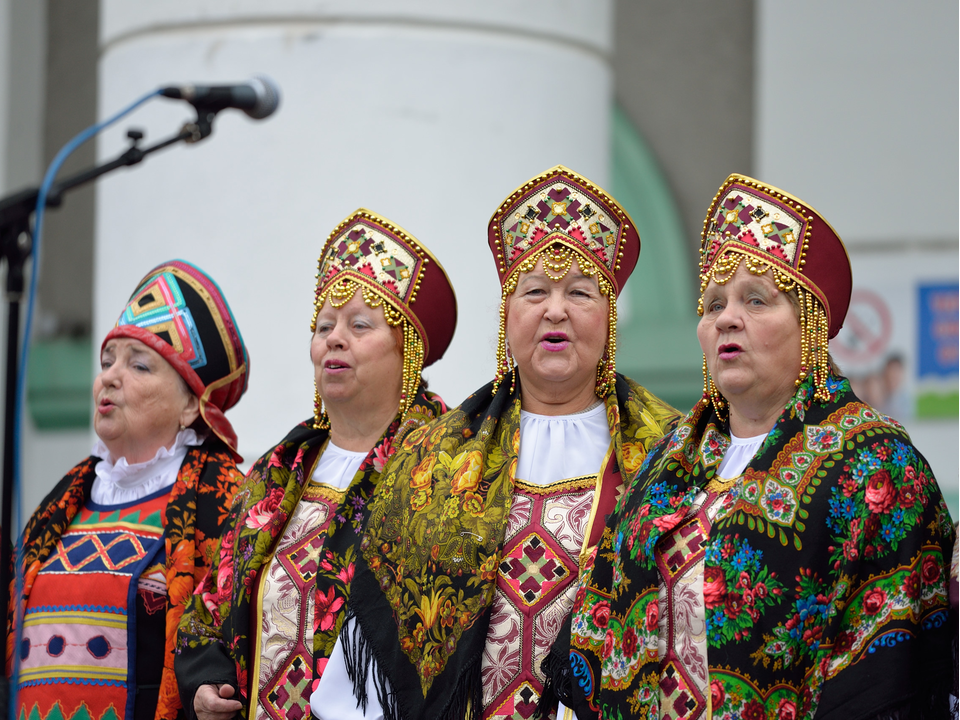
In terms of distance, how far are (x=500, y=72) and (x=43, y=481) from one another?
15.5 feet

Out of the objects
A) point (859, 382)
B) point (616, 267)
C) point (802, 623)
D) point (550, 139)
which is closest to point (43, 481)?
point (550, 139)

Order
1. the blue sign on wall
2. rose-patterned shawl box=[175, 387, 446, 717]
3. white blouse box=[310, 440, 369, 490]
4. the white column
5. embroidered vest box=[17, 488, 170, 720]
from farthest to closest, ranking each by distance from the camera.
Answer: the blue sign on wall < the white column < embroidered vest box=[17, 488, 170, 720] < white blouse box=[310, 440, 369, 490] < rose-patterned shawl box=[175, 387, 446, 717]

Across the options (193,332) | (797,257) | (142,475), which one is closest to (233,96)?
(193,332)

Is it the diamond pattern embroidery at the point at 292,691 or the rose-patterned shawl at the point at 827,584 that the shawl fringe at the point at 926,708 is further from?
the diamond pattern embroidery at the point at 292,691

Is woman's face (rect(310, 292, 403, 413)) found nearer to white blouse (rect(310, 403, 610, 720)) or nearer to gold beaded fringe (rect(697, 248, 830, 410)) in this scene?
white blouse (rect(310, 403, 610, 720))

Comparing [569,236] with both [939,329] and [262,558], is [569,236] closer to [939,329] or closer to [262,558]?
[262,558]

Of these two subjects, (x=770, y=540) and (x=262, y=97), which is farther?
(x=262, y=97)

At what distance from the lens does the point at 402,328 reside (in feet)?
11.1

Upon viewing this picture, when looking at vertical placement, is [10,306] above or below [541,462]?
above

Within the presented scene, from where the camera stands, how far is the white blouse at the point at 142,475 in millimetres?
3662

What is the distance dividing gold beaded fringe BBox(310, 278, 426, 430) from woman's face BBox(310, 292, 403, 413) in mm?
17

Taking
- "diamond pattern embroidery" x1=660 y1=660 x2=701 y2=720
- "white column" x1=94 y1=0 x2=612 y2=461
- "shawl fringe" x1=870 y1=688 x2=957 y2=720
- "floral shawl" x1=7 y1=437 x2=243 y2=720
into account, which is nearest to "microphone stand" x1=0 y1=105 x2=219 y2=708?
"floral shawl" x1=7 y1=437 x2=243 y2=720

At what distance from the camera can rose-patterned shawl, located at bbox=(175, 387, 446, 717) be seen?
3004 millimetres

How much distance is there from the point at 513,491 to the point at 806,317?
31.9 inches
